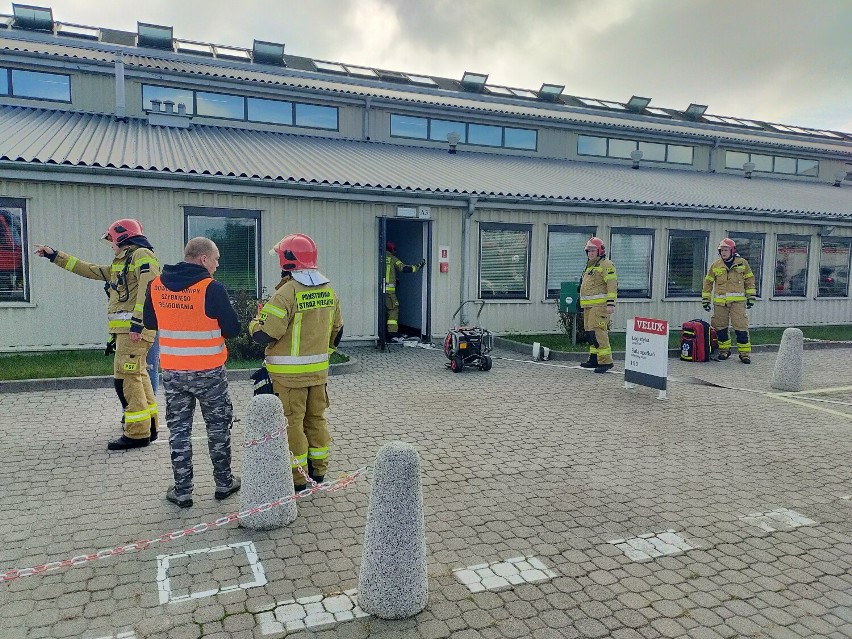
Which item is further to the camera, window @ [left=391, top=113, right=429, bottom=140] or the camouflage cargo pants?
window @ [left=391, top=113, right=429, bottom=140]

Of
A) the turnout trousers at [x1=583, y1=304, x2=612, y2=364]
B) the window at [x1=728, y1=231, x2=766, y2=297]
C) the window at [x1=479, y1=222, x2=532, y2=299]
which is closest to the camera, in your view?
the turnout trousers at [x1=583, y1=304, x2=612, y2=364]

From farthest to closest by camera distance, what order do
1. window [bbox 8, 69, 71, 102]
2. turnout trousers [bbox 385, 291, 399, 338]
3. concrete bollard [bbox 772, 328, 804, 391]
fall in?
window [bbox 8, 69, 71, 102] < turnout trousers [bbox 385, 291, 399, 338] < concrete bollard [bbox 772, 328, 804, 391]

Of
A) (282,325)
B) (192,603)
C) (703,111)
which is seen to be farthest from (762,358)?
(703,111)

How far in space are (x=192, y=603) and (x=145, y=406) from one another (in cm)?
328

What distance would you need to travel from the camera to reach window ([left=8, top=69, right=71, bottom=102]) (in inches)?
590

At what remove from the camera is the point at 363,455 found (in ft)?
20.6

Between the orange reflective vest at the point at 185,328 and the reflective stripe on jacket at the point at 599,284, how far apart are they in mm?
7439

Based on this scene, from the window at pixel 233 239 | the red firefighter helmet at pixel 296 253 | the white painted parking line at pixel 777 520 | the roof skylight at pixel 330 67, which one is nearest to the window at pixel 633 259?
the window at pixel 233 239

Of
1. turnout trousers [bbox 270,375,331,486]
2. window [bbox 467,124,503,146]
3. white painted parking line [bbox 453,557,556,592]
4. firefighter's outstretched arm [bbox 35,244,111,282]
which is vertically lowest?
white painted parking line [bbox 453,557,556,592]

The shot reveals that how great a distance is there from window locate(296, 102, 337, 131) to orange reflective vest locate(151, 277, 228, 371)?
1362cm

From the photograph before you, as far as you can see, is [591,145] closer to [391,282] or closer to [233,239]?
[391,282]

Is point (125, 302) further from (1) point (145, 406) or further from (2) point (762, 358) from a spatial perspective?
(2) point (762, 358)

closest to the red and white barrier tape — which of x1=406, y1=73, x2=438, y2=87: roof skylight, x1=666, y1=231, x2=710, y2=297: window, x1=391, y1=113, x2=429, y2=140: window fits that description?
x1=666, y1=231, x2=710, y2=297: window

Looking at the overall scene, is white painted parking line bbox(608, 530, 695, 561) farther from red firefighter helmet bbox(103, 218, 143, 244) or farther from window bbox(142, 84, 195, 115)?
window bbox(142, 84, 195, 115)
